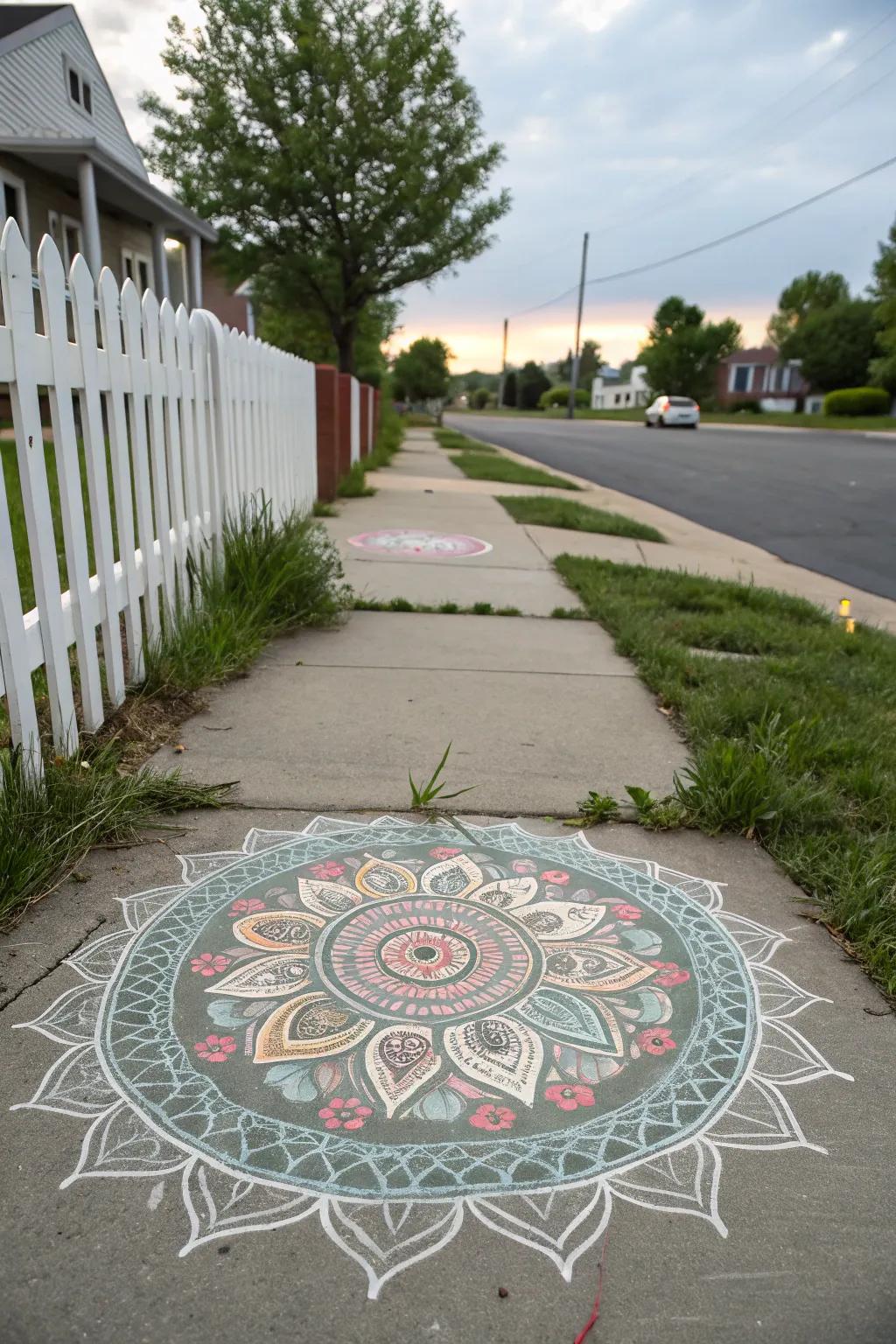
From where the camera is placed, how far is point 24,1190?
4.97ft

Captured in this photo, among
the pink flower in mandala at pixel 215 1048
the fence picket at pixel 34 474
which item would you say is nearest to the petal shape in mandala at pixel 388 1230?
the pink flower in mandala at pixel 215 1048

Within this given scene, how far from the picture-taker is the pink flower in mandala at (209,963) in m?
2.11

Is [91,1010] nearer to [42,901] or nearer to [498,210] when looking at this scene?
[42,901]

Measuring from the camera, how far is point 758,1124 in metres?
1.73

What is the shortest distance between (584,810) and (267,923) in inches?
44.1

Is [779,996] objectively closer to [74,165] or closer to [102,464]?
[102,464]

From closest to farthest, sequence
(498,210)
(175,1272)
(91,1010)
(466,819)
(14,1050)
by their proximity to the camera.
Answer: (175,1272), (14,1050), (91,1010), (466,819), (498,210)

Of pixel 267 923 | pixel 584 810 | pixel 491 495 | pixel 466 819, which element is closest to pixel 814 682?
pixel 584 810

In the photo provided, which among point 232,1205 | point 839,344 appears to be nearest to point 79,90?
point 232,1205

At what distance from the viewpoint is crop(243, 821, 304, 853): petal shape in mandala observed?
8.73 feet

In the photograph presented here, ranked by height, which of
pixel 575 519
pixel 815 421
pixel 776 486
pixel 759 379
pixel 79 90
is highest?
pixel 79 90

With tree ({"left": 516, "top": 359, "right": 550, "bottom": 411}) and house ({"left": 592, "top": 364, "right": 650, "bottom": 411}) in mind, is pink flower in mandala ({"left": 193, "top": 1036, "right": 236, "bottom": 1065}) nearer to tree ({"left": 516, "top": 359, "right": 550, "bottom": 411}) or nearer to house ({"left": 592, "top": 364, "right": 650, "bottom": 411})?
tree ({"left": 516, "top": 359, "right": 550, "bottom": 411})

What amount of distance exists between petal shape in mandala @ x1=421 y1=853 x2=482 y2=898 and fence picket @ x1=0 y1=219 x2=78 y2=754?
1.18m

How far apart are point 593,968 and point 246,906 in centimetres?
89
